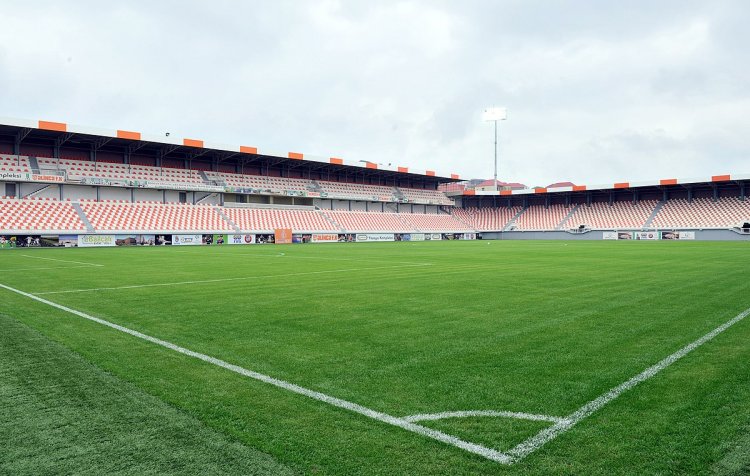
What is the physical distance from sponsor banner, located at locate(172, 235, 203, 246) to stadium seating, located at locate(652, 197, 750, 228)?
193 ft

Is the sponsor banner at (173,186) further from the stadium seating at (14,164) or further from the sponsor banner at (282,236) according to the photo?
the sponsor banner at (282,236)

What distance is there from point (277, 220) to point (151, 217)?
15.0 m

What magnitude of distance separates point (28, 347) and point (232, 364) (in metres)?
3.02

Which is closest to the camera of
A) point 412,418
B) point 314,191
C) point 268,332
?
point 412,418

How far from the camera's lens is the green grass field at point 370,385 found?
10.9 feet

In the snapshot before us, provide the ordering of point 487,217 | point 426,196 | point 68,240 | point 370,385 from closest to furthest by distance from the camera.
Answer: point 370,385 → point 68,240 → point 426,196 → point 487,217

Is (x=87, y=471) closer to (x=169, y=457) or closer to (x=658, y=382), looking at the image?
(x=169, y=457)

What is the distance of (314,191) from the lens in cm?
6569

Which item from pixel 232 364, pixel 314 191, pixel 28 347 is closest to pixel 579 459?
pixel 232 364

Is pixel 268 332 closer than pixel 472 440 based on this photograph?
No

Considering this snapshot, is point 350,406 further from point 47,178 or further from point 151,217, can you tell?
point 47,178

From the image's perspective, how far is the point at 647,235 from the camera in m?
64.9

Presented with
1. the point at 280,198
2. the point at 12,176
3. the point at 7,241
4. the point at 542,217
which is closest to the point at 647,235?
the point at 542,217

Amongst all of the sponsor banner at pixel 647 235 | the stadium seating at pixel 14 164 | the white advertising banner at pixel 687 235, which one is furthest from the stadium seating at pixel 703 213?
the stadium seating at pixel 14 164
